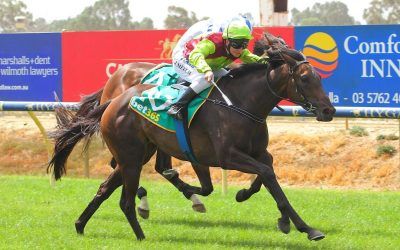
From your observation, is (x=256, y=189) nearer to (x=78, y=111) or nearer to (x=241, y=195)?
(x=241, y=195)

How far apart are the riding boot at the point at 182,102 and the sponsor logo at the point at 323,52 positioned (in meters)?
5.99

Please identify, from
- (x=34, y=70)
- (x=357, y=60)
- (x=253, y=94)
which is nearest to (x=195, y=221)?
(x=253, y=94)

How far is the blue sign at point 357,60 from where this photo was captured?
1223cm

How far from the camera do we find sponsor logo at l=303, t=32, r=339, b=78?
41.9 ft

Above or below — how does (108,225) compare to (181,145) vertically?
below

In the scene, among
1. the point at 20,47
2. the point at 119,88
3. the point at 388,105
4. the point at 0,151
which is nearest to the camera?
the point at 119,88

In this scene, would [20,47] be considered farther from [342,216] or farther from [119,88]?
[342,216]

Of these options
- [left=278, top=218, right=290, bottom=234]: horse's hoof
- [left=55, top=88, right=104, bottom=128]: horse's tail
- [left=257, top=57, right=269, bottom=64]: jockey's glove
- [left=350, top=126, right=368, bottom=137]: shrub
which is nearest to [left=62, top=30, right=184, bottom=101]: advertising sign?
[left=350, top=126, right=368, bottom=137]: shrub

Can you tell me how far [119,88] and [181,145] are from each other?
2.25m

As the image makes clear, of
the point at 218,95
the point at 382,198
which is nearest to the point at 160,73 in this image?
the point at 218,95

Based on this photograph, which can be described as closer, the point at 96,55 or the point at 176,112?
the point at 176,112

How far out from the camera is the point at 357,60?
493 inches

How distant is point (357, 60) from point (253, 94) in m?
5.86

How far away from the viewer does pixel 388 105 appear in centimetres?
1229
